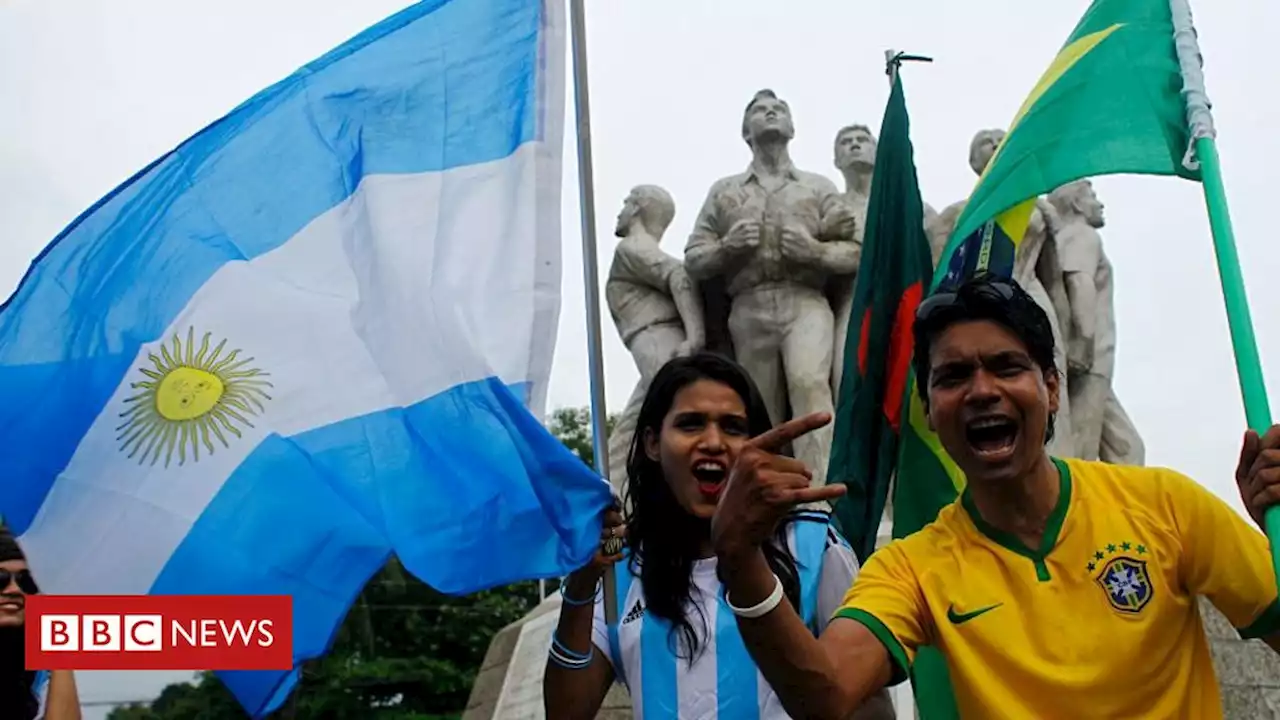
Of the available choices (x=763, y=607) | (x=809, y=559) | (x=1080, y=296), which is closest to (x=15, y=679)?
(x=809, y=559)

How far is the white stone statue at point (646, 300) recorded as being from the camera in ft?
30.8

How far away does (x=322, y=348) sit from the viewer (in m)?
3.57

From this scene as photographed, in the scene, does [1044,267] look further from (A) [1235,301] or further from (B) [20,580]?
(B) [20,580]

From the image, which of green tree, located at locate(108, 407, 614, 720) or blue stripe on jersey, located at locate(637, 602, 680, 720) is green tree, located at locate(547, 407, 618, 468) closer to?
green tree, located at locate(108, 407, 614, 720)

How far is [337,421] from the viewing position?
3.47m

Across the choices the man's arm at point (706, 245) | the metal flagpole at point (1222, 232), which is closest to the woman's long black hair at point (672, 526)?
the metal flagpole at point (1222, 232)

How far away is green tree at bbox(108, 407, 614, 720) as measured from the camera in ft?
86.1

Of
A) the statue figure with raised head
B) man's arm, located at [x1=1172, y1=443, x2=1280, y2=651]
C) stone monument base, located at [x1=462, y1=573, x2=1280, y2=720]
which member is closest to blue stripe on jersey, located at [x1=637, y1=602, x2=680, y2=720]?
man's arm, located at [x1=1172, y1=443, x2=1280, y2=651]

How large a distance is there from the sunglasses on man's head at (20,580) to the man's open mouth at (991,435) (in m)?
2.45

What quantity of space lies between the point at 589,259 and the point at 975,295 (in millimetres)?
1340

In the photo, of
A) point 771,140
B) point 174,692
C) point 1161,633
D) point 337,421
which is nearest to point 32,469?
point 337,421

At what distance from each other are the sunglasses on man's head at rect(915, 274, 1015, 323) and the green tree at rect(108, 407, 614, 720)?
23199 mm

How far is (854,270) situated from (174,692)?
27.0 metres

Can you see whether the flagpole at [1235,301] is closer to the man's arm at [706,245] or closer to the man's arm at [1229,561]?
the man's arm at [1229,561]
